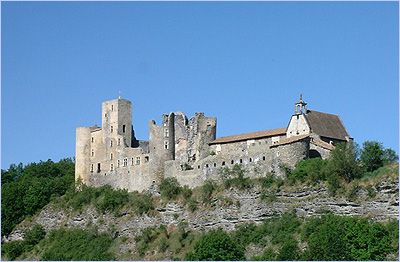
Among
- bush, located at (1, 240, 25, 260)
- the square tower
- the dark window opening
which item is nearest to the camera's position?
the dark window opening

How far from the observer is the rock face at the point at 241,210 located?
245 feet

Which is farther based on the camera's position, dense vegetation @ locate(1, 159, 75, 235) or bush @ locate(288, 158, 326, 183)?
dense vegetation @ locate(1, 159, 75, 235)

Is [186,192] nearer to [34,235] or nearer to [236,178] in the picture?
[236,178]

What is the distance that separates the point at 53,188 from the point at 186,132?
14650 millimetres

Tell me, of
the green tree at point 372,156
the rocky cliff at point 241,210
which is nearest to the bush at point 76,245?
the rocky cliff at point 241,210

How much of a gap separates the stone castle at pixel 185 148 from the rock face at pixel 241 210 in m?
2.58

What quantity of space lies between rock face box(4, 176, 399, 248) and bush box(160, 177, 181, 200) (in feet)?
2.51

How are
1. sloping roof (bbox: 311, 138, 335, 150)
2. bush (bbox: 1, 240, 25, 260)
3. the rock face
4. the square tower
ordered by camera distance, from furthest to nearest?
the square tower < bush (bbox: 1, 240, 25, 260) < sloping roof (bbox: 311, 138, 335, 150) < the rock face

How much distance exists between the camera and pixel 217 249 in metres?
74.9

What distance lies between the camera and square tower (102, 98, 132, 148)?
302 feet

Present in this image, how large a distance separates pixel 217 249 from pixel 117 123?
20.9 meters

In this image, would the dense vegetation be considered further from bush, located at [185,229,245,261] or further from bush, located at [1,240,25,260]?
bush, located at [185,229,245,261]

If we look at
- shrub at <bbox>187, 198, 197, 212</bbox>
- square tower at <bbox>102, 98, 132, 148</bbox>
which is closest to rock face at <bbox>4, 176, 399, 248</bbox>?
shrub at <bbox>187, 198, 197, 212</bbox>

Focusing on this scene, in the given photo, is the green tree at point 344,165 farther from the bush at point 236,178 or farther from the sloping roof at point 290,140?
the bush at point 236,178
